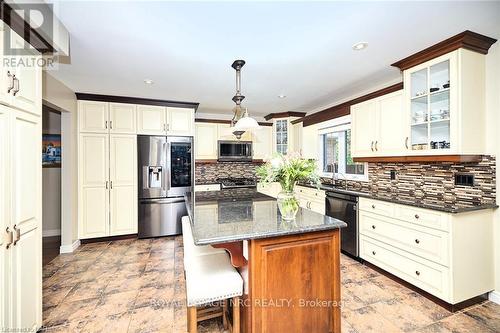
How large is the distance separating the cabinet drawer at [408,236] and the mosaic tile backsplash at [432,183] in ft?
0.98

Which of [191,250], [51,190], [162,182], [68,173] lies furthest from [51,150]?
[191,250]

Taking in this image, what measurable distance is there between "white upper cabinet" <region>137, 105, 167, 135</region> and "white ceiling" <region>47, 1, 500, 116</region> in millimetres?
683

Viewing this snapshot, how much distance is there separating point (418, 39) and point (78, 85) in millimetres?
4292

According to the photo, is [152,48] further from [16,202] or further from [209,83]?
[16,202]

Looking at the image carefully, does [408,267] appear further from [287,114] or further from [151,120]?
[151,120]

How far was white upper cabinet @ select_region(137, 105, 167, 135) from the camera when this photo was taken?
4055 millimetres

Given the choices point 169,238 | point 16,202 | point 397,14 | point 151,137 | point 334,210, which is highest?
point 397,14

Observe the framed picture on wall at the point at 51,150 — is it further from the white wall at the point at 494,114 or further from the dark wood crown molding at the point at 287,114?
the white wall at the point at 494,114

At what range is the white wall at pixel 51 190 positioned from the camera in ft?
13.3

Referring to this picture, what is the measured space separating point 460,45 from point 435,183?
56.8 inches

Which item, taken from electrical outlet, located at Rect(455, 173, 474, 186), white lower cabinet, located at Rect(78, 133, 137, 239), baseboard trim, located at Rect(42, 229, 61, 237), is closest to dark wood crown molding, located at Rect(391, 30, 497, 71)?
electrical outlet, located at Rect(455, 173, 474, 186)

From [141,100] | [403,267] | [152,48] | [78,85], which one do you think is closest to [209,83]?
[152,48]

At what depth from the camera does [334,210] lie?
11.3ft

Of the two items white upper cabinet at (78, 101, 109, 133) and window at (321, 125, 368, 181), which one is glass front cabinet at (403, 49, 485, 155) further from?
white upper cabinet at (78, 101, 109, 133)
